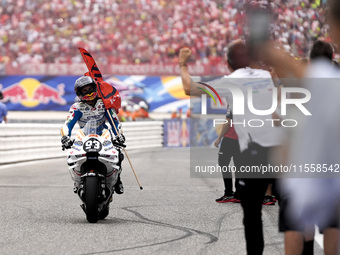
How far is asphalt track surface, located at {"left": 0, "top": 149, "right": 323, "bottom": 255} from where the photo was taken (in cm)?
666

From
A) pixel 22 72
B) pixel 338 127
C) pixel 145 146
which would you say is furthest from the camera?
pixel 22 72

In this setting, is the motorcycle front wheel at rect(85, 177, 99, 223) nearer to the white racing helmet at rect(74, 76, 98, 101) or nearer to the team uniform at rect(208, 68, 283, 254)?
the white racing helmet at rect(74, 76, 98, 101)

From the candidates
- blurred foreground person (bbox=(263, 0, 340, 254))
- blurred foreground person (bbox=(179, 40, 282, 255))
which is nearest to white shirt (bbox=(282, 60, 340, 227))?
blurred foreground person (bbox=(263, 0, 340, 254))

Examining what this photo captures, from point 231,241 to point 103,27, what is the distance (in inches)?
1111

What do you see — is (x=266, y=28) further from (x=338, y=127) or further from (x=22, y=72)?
(x=22, y=72)

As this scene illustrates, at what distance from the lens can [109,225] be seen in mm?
8055

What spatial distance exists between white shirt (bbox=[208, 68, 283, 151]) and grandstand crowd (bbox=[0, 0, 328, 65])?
26.8 metres

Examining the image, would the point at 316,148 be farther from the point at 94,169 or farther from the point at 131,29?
the point at 131,29

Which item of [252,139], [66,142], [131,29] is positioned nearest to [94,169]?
[66,142]

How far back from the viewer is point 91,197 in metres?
8.09

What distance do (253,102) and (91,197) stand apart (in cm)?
316

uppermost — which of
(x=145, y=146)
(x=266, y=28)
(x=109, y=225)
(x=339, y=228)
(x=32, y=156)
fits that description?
(x=266, y=28)

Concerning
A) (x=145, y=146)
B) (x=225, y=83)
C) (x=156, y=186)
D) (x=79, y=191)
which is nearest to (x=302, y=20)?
(x=145, y=146)

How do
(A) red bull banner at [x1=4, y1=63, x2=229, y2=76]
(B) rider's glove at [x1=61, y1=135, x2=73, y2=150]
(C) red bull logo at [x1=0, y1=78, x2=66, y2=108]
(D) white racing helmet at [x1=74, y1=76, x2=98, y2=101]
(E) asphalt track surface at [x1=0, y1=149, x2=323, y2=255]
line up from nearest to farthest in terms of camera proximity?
(E) asphalt track surface at [x1=0, y1=149, x2=323, y2=255] → (B) rider's glove at [x1=61, y1=135, x2=73, y2=150] → (D) white racing helmet at [x1=74, y1=76, x2=98, y2=101] → (A) red bull banner at [x1=4, y1=63, x2=229, y2=76] → (C) red bull logo at [x1=0, y1=78, x2=66, y2=108]
